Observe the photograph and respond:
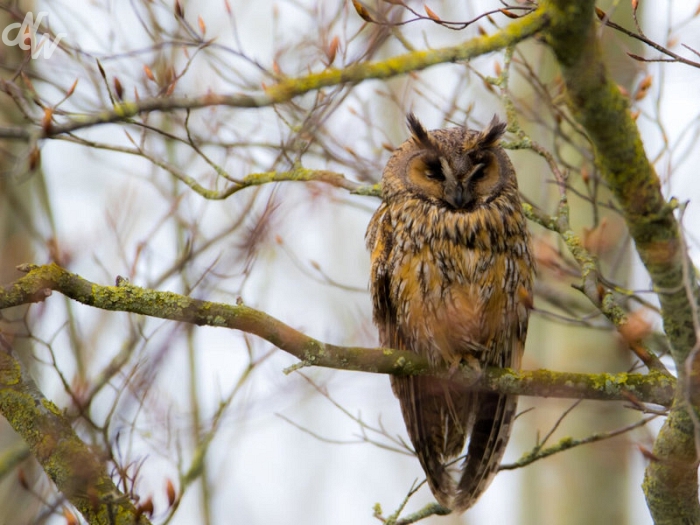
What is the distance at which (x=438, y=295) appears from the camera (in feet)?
12.5

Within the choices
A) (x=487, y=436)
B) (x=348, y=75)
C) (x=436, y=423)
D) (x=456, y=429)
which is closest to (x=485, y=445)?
(x=487, y=436)

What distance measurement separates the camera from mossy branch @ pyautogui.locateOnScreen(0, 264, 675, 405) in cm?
258

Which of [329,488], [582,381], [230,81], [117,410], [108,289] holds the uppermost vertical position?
[329,488]

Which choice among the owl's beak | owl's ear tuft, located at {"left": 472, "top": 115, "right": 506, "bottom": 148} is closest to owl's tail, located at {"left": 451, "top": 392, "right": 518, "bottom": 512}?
the owl's beak

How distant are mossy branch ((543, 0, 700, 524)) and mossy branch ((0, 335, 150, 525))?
1736 mm

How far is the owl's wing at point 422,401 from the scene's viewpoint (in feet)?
13.2

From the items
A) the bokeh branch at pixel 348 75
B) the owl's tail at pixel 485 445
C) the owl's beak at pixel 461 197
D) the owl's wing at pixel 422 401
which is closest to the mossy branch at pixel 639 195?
the bokeh branch at pixel 348 75

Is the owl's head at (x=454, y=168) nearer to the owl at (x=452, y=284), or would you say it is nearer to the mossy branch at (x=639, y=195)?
the owl at (x=452, y=284)

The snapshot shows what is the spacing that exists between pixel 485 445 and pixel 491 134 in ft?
5.19

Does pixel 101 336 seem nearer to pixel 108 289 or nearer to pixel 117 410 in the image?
pixel 117 410

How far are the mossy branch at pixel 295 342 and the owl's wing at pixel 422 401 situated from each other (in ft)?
2.30

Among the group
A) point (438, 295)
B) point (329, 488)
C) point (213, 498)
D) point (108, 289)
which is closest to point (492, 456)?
point (438, 295)

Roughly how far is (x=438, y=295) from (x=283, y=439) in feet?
32.1

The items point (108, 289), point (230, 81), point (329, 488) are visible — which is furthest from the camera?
point (329, 488)
